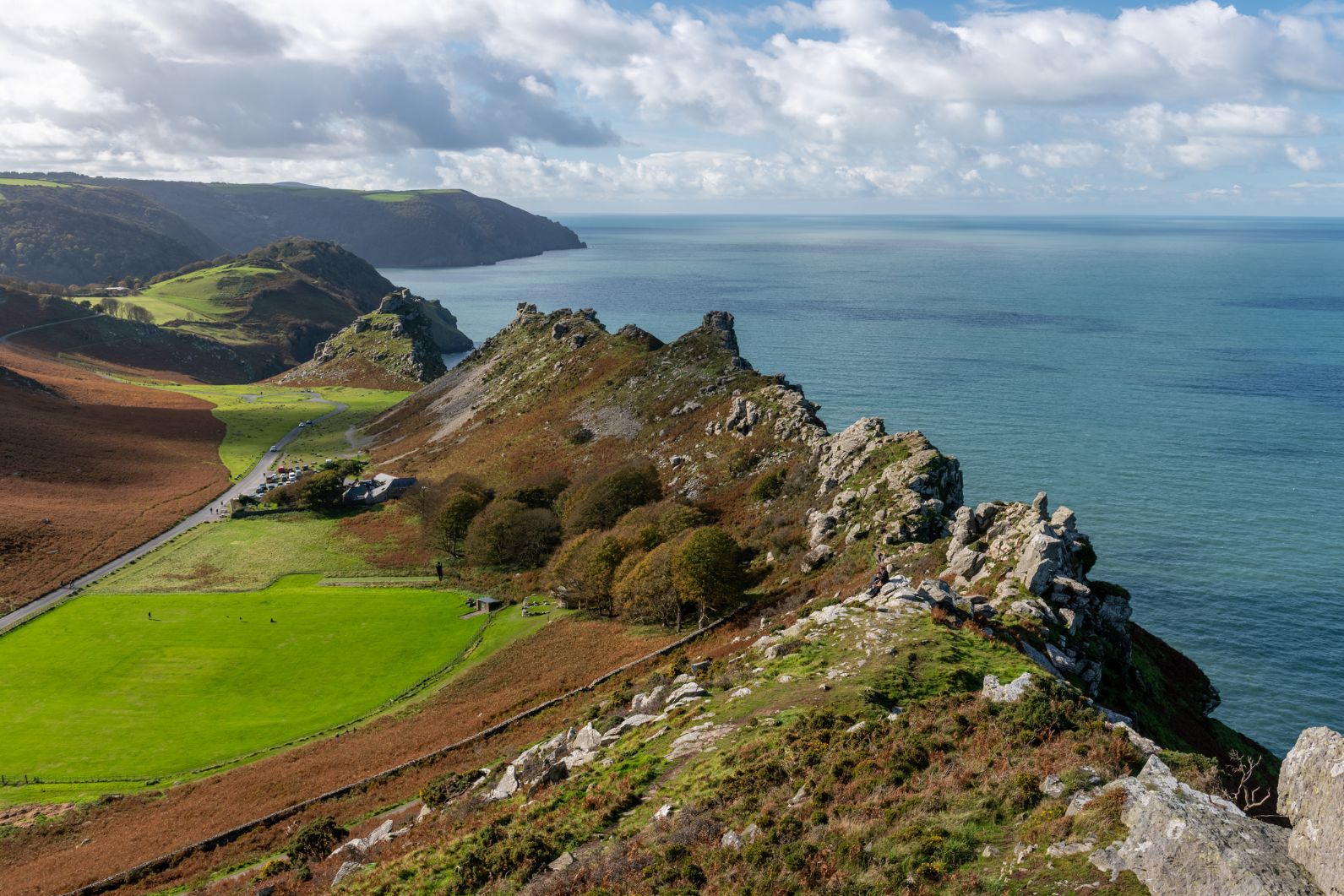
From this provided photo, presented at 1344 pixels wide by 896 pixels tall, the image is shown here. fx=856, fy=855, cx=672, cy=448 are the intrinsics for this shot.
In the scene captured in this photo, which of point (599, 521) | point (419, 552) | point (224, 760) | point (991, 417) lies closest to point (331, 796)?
point (224, 760)

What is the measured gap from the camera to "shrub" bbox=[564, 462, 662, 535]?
74.2 m

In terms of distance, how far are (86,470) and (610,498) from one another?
8004 centimetres

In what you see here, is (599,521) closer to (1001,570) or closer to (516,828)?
(1001,570)

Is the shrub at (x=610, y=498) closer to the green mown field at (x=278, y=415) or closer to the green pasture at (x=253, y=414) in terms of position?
the green mown field at (x=278, y=415)

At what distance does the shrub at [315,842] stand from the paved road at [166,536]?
50.2m

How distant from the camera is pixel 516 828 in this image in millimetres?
25234

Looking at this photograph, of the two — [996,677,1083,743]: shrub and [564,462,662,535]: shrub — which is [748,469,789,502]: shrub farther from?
[996,677,1083,743]: shrub

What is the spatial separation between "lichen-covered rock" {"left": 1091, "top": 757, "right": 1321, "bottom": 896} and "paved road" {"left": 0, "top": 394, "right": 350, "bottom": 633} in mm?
78923

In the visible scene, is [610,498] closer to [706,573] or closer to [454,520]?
[454,520]

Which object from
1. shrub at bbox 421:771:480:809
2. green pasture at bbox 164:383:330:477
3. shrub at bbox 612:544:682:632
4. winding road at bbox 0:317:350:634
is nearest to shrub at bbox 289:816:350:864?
shrub at bbox 421:771:480:809

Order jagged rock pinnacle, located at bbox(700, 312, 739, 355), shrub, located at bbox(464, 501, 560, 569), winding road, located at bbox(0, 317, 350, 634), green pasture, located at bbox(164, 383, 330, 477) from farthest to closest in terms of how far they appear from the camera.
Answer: green pasture, located at bbox(164, 383, 330, 477)
jagged rock pinnacle, located at bbox(700, 312, 739, 355)
shrub, located at bbox(464, 501, 560, 569)
winding road, located at bbox(0, 317, 350, 634)

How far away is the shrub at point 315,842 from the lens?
105 ft

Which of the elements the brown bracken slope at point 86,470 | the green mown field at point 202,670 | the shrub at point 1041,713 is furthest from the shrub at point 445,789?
the brown bracken slope at point 86,470

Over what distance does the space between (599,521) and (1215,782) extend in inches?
2322
